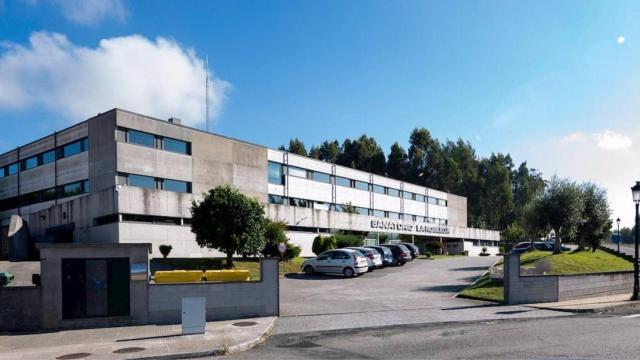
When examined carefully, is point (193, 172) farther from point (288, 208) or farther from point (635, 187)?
point (635, 187)

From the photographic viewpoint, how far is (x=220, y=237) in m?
29.9

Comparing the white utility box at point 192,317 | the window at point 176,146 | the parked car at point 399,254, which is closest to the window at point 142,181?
the window at point 176,146

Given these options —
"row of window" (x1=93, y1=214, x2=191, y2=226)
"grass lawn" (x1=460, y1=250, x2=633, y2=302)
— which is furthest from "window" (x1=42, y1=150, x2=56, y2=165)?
"grass lawn" (x1=460, y1=250, x2=633, y2=302)

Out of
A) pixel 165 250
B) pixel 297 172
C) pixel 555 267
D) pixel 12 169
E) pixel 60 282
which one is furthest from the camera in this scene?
pixel 297 172

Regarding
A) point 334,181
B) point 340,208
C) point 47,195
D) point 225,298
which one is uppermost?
point 334,181

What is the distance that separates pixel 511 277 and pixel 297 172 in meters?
34.9

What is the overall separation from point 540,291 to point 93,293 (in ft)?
51.9

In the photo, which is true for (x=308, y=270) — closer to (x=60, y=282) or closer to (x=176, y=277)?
(x=176, y=277)

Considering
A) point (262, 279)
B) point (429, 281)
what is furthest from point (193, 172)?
point (262, 279)

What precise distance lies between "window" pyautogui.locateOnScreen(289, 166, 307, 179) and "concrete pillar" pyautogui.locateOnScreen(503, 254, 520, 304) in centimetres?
3403

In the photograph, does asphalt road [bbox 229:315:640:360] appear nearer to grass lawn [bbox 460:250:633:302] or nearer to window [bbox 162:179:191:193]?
grass lawn [bbox 460:250:633:302]

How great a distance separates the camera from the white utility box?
43.0ft

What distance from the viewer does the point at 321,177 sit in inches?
2231

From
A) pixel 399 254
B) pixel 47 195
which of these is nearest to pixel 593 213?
pixel 399 254
